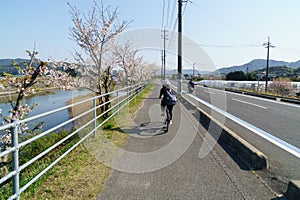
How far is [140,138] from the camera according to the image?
21.2 feet

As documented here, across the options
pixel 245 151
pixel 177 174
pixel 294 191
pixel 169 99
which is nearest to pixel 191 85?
pixel 169 99

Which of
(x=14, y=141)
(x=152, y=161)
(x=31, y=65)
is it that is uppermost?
(x=31, y=65)

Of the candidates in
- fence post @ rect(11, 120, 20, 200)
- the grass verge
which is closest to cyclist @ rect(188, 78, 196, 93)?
the grass verge

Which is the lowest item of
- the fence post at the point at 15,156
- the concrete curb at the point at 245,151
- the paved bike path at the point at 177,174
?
the paved bike path at the point at 177,174

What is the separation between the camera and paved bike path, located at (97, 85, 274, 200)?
3.30 m

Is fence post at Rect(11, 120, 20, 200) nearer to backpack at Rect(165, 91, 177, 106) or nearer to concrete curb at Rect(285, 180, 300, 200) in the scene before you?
concrete curb at Rect(285, 180, 300, 200)

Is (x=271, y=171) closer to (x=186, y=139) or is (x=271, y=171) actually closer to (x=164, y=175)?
(x=164, y=175)

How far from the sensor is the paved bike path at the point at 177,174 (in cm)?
330

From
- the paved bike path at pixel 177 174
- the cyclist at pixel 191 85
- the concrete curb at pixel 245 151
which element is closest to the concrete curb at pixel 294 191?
the paved bike path at pixel 177 174

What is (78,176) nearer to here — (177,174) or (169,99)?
(177,174)

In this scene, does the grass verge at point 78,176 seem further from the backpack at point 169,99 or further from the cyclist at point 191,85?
the cyclist at point 191,85

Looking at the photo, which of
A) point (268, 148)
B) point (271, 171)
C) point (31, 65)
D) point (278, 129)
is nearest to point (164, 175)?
point (271, 171)

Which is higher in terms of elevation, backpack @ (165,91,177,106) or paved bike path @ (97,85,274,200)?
backpack @ (165,91,177,106)

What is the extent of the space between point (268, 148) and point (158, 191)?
3601 millimetres
